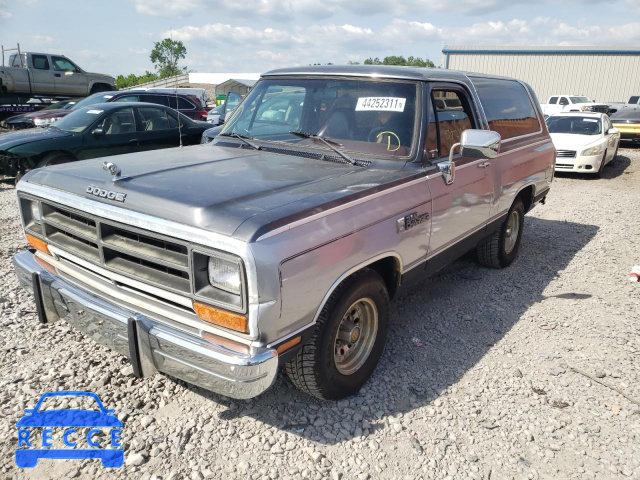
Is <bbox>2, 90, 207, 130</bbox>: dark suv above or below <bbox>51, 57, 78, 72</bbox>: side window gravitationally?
below

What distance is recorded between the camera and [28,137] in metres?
8.48

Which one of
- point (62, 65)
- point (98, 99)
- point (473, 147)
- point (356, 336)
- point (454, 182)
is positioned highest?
point (62, 65)

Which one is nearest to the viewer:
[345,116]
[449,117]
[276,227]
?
[276,227]

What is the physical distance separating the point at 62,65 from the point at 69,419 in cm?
2009

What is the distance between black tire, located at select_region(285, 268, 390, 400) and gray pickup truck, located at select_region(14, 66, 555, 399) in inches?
0.4

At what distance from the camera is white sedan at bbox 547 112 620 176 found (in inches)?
447

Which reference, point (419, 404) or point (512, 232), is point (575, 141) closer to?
point (512, 232)

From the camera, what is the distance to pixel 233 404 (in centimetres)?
314

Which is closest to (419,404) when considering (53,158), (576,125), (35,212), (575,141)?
(35,212)

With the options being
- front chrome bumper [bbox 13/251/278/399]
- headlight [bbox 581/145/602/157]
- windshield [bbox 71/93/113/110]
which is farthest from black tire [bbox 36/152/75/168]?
headlight [bbox 581/145/602/157]

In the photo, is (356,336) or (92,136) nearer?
(356,336)

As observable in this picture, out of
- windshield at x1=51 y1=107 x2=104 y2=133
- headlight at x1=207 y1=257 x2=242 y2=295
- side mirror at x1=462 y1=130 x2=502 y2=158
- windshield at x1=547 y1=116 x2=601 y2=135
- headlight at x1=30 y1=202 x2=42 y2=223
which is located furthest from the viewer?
windshield at x1=547 y1=116 x2=601 y2=135

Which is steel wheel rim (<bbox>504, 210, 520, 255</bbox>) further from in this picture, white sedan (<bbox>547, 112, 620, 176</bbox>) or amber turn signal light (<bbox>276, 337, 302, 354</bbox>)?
white sedan (<bbox>547, 112, 620, 176</bbox>)

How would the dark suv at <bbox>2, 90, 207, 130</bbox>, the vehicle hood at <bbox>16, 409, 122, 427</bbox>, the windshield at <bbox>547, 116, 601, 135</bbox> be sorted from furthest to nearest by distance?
1. the windshield at <bbox>547, 116, 601, 135</bbox>
2. the dark suv at <bbox>2, 90, 207, 130</bbox>
3. the vehicle hood at <bbox>16, 409, 122, 427</bbox>
